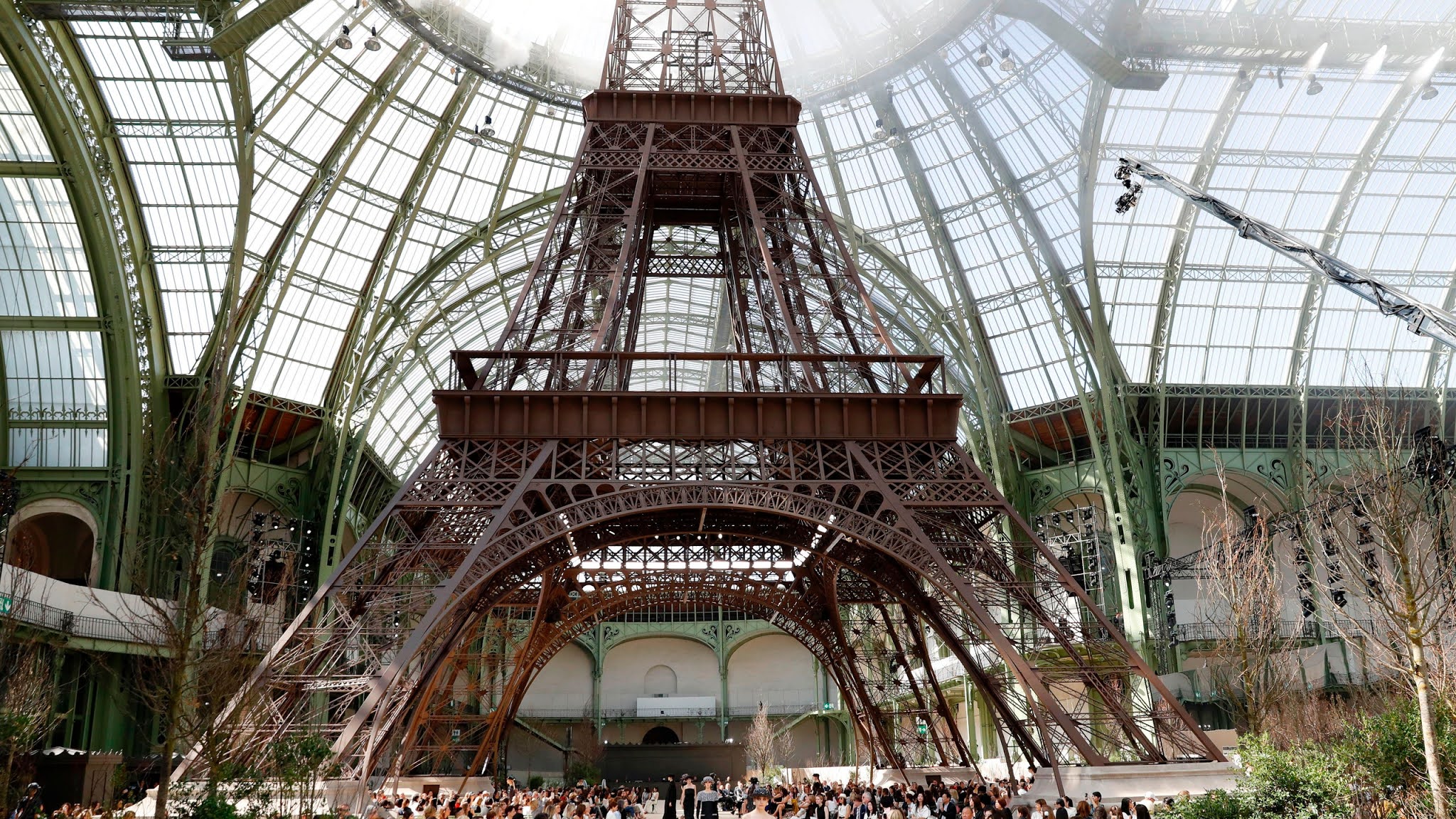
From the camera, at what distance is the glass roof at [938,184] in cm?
3656

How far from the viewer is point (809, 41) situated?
42375mm

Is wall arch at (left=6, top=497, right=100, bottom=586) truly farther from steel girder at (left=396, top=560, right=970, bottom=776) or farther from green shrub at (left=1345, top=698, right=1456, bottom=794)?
green shrub at (left=1345, top=698, right=1456, bottom=794)

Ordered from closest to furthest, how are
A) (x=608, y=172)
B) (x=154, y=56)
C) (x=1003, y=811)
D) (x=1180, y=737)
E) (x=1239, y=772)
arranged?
(x=1003, y=811) < (x=1239, y=772) < (x=1180, y=737) < (x=608, y=172) < (x=154, y=56)

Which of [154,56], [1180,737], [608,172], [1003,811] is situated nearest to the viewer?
[1003,811]

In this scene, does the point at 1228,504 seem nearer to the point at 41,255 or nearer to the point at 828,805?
the point at 828,805

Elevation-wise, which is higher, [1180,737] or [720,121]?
[720,121]

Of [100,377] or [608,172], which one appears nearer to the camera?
[608,172]

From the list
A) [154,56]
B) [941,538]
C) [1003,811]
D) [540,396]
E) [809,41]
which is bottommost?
[1003,811]

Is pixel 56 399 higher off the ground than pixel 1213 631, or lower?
higher

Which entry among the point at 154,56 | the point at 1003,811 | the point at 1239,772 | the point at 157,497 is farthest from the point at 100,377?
the point at 1239,772

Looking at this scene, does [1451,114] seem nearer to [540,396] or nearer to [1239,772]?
[1239,772]

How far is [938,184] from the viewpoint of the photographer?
4556 centimetres

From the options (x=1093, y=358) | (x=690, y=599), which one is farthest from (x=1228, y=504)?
(x=690, y=599)

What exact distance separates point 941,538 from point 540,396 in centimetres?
966
